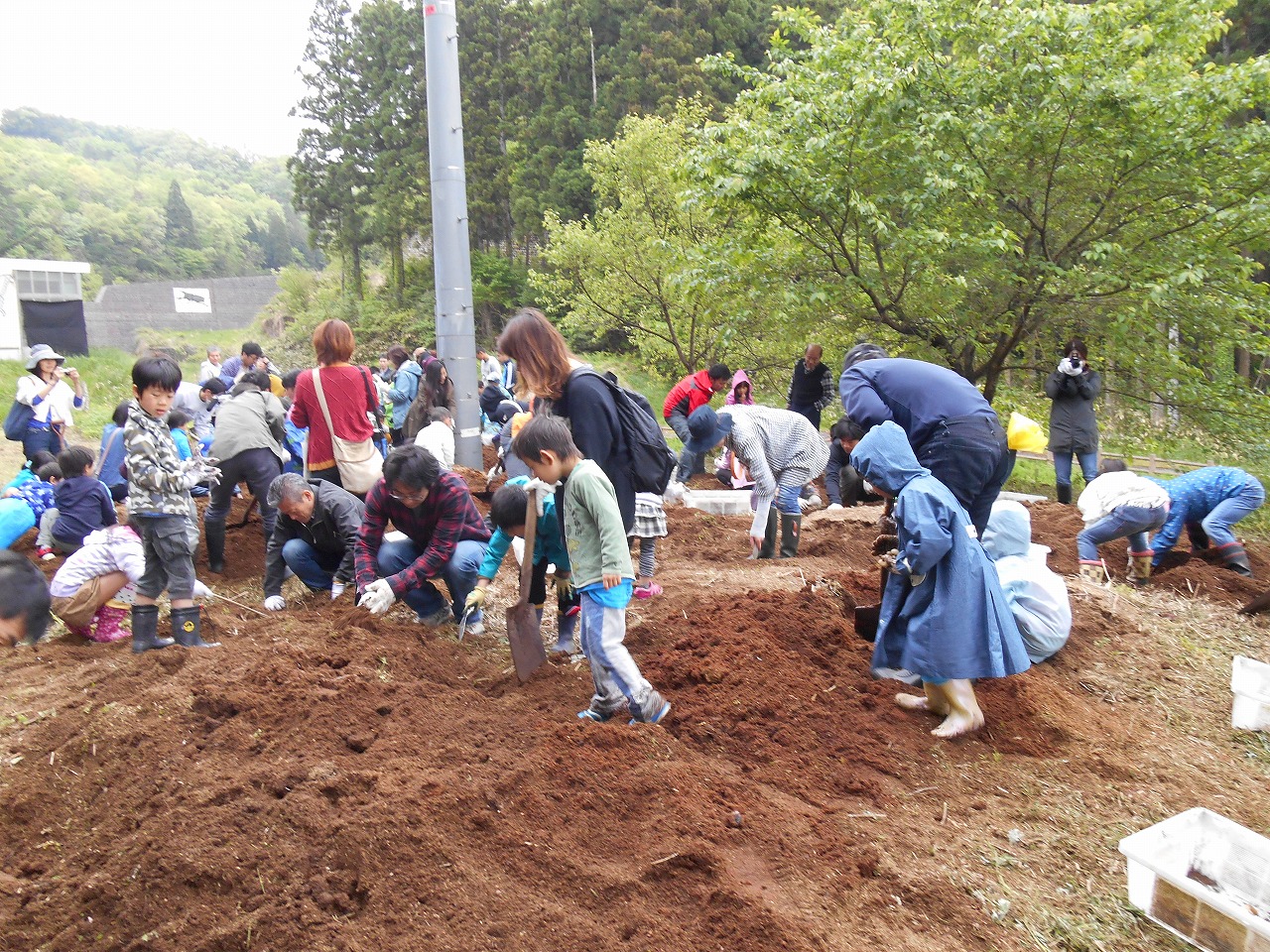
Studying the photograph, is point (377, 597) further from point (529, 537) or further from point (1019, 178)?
point (1019, 178)

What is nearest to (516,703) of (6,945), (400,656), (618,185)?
(400,656)

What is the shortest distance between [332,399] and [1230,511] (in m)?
6.24

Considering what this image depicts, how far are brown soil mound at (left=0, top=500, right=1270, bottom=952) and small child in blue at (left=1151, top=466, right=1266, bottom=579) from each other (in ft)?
6.50

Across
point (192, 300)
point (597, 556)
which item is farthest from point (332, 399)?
point (192, 300)

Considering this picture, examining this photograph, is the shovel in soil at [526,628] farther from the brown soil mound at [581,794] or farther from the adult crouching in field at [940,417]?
the adult crouching in field at [940,417]

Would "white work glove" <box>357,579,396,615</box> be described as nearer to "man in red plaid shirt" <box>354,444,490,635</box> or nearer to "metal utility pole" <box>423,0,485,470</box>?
"man in red plaid shirt" <box>354,444,490,635</box>

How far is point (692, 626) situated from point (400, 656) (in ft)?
4.80

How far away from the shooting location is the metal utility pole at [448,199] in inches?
304

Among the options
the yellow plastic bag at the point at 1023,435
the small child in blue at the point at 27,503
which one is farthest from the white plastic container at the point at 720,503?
the small child in blue at the point at 27,503

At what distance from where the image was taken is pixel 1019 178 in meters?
8.46

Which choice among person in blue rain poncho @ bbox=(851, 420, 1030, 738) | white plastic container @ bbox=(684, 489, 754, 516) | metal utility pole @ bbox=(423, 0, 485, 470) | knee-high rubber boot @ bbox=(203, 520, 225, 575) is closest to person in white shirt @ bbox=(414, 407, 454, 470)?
metal utility pole @ bbox=(423, 0, 485, 470)

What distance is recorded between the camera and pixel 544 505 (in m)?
4.24

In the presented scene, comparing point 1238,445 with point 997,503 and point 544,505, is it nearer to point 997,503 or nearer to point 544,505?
point 997,503

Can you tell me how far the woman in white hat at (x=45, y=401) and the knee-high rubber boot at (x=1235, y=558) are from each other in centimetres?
985
